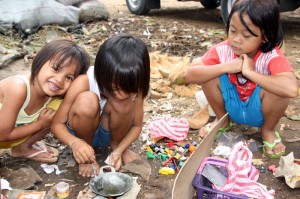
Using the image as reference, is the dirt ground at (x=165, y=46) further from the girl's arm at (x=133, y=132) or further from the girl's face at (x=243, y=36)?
the girl's face at (x=243, y=36)

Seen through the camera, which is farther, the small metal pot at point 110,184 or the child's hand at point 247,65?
the child's hand at point 247,65

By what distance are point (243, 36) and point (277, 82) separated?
13.3 inches

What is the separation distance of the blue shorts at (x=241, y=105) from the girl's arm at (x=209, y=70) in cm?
12

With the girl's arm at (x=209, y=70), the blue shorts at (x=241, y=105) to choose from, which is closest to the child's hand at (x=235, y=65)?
the girl's arm at (x=209, y=70)

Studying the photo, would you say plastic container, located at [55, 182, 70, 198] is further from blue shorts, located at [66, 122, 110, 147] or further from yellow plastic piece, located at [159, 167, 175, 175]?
yellow plastic piece, located at [159, 167, 175, 175]

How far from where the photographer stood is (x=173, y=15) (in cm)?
716

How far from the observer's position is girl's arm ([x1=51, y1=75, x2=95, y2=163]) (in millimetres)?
2102

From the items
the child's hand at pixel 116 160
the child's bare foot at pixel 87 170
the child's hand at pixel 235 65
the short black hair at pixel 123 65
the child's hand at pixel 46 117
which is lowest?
the child's bare foot at pixel 87 170

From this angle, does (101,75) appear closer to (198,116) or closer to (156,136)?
(156,136)

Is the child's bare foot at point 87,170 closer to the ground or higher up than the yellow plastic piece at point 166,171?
higher up

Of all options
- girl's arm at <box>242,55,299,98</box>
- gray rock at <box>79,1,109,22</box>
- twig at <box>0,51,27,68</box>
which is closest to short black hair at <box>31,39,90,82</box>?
girl's arm at <box>242,55,299,98</box>

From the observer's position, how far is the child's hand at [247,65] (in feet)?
7.70

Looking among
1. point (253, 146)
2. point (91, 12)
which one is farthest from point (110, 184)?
point (91, 12)

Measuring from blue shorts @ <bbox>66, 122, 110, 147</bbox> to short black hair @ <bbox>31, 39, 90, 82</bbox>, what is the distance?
0.37 meters
